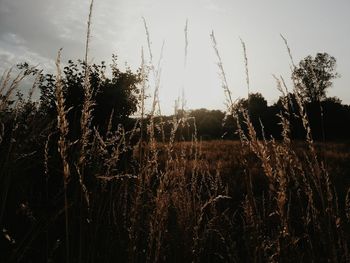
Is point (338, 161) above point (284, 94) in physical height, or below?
below

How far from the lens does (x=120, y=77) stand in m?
15.6

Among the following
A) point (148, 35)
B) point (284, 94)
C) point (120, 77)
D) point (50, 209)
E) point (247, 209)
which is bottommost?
point (50, 209)

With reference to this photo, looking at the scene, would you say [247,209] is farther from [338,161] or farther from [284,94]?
[338,161]

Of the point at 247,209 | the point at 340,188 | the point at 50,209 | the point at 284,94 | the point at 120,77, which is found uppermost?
the point at 120,77

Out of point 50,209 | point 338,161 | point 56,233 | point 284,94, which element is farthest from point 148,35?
point 338,161

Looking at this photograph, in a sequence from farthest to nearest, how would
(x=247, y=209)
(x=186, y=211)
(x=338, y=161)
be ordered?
(x=338, y=161)
(x=186, y=211)
(x=247, y=209)

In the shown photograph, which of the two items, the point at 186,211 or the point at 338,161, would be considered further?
the point at 338,161

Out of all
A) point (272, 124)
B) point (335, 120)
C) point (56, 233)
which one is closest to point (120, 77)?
point (56, 233)

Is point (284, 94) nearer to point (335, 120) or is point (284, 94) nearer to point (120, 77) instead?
point (120, 77)

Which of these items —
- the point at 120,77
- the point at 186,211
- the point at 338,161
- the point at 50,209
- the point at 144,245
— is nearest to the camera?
the point at 186,211

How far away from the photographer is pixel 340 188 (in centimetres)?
855

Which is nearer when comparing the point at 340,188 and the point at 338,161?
the point at 340,188

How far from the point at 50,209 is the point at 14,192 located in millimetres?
330

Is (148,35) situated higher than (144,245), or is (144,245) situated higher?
(148,35)
